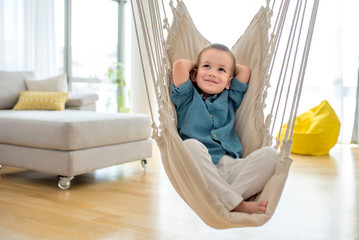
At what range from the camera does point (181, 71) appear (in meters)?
1.60

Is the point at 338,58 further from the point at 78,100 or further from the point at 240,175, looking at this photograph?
the point at 240,175

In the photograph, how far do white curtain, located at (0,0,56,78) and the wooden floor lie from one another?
1606mm

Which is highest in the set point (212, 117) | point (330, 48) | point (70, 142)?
point (330, 48)

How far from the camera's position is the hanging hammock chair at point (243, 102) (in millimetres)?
1155

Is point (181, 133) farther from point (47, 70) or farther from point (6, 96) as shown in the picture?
point (47, 70)

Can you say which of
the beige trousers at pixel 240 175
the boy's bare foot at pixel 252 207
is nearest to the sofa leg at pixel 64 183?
the beige trousers at pixel 240 175

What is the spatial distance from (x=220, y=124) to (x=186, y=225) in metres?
0.52

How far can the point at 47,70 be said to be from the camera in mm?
4336

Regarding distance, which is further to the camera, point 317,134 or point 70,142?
point 317,134

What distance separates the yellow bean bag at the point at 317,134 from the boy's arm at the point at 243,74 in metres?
2.19

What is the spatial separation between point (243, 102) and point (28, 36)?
10.5 ft

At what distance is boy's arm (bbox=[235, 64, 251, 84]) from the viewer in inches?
64.2

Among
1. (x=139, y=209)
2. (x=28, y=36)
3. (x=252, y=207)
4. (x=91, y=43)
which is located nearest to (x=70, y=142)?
(x=139, y=209)

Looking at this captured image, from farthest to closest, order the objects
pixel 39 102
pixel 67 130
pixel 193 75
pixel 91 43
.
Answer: pixel 91 43 < pixel 39 102 < pixel 67 130 < pixel 193 75
